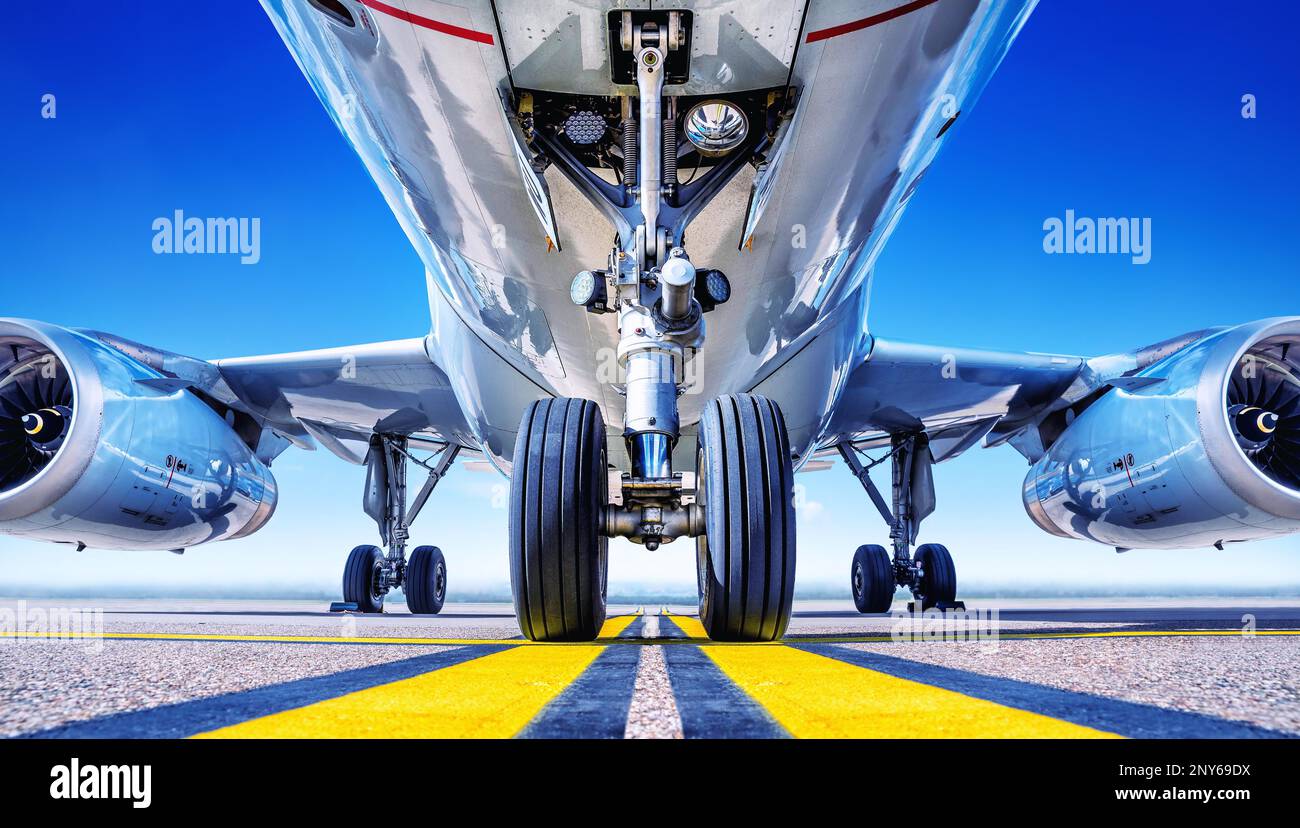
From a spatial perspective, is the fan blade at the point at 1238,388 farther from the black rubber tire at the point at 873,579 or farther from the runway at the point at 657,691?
the black rubber tire at the point at 873,579

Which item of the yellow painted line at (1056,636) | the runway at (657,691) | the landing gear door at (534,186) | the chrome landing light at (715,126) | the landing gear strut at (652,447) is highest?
the chrome landing light at (715,126)

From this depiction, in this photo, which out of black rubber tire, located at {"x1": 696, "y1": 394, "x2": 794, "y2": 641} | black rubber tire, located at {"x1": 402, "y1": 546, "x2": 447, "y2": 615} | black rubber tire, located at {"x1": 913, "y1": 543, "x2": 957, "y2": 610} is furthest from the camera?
black rubber tire, located at {"x1": 402, "y1": 546, "x2": 447, "y2": 615}

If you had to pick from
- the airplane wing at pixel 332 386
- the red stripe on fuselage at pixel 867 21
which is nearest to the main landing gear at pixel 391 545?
the airplane wing at pixel 332 386

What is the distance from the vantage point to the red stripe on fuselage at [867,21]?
103 inches

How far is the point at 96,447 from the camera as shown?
4.97m

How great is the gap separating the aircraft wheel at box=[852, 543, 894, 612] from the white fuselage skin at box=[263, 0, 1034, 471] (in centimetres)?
421

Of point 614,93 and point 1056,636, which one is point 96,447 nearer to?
point 614,93

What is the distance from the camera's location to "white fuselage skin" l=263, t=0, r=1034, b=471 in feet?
8.54

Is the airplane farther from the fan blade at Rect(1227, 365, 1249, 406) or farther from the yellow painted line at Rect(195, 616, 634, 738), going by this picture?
the yellow painted line at Rect(195, 616, 634, 738)

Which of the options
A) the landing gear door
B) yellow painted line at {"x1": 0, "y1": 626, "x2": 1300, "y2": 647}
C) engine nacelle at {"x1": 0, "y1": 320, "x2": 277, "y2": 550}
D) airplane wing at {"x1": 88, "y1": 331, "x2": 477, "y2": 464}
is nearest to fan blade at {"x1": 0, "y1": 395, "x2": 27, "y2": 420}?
engine nacelle at {"x1": 0, "y1": 320, "x2": 277, "y2": 550}

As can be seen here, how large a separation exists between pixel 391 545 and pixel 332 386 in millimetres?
2022
